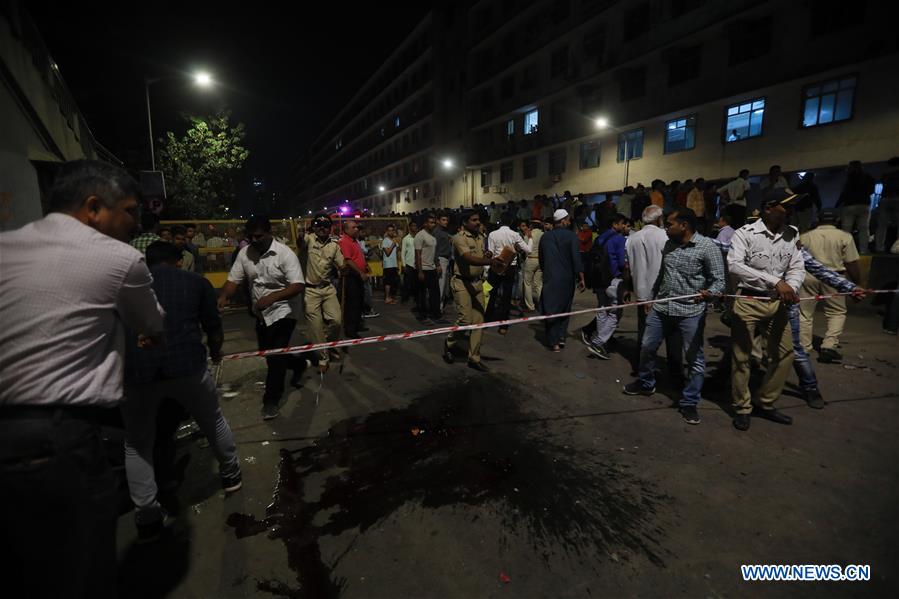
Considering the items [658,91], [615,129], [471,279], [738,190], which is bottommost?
[471,279]

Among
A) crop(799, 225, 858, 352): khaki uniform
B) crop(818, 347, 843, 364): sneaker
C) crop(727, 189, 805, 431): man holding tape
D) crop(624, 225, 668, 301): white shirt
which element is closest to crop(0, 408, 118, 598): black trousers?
crop(727, 189, 805, 431): man holding tape

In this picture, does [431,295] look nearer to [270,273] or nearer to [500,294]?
[500,294]

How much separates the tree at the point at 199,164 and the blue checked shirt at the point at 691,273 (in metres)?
20.5

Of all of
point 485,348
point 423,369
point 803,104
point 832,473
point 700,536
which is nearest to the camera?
point 700,536

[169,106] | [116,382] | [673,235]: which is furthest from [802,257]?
[169,106]

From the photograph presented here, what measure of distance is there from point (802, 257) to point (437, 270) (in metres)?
6.42

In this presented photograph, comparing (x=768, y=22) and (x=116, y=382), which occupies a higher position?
(x=768, y=22)

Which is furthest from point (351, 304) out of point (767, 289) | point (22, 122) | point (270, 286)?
point (22, 122)

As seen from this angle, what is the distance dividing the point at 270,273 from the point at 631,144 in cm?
2333

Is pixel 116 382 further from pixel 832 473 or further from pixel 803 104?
pixel 803 104

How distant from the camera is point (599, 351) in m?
6.59

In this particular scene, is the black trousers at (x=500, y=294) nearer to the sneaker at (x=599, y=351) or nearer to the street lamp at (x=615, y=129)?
the sneaker at (x=599, y=351)

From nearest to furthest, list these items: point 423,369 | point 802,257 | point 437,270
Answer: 1. point 802,257
2. point 423,369
3. point 437,270

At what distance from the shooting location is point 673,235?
457cm
